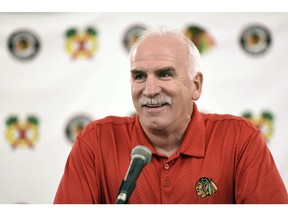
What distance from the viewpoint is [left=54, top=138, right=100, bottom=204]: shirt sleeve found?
134 cm

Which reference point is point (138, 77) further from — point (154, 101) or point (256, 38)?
point (256, 38)

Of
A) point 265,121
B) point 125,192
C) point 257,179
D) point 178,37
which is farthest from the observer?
point 265,121

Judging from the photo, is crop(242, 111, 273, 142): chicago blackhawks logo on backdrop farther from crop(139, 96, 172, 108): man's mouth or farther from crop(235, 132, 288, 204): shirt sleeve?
crop(139, 96, 172, 108): man's mouth

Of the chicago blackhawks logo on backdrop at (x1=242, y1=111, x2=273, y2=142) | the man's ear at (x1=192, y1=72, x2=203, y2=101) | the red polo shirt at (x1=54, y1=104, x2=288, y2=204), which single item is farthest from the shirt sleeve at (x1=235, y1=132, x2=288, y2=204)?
the chicago blackhawks logo on backdrop at (x1=242, y1=111, x2=273, y2=142)

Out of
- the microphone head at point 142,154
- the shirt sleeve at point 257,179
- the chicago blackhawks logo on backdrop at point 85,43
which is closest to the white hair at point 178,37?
the shirt sleeve at point 257,179

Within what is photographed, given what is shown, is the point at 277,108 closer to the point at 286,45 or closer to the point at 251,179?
the point at 286,45

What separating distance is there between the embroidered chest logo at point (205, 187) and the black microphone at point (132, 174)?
1.53ft

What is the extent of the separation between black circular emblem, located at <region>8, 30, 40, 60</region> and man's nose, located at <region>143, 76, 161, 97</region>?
42.7 inches

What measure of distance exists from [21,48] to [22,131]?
0.42m

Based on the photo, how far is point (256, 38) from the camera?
226 centimetres

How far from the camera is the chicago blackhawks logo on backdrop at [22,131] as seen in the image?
2275 mm

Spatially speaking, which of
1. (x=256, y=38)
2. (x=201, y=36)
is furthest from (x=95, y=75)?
(x=256, y=38)

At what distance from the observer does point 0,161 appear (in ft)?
7.57
